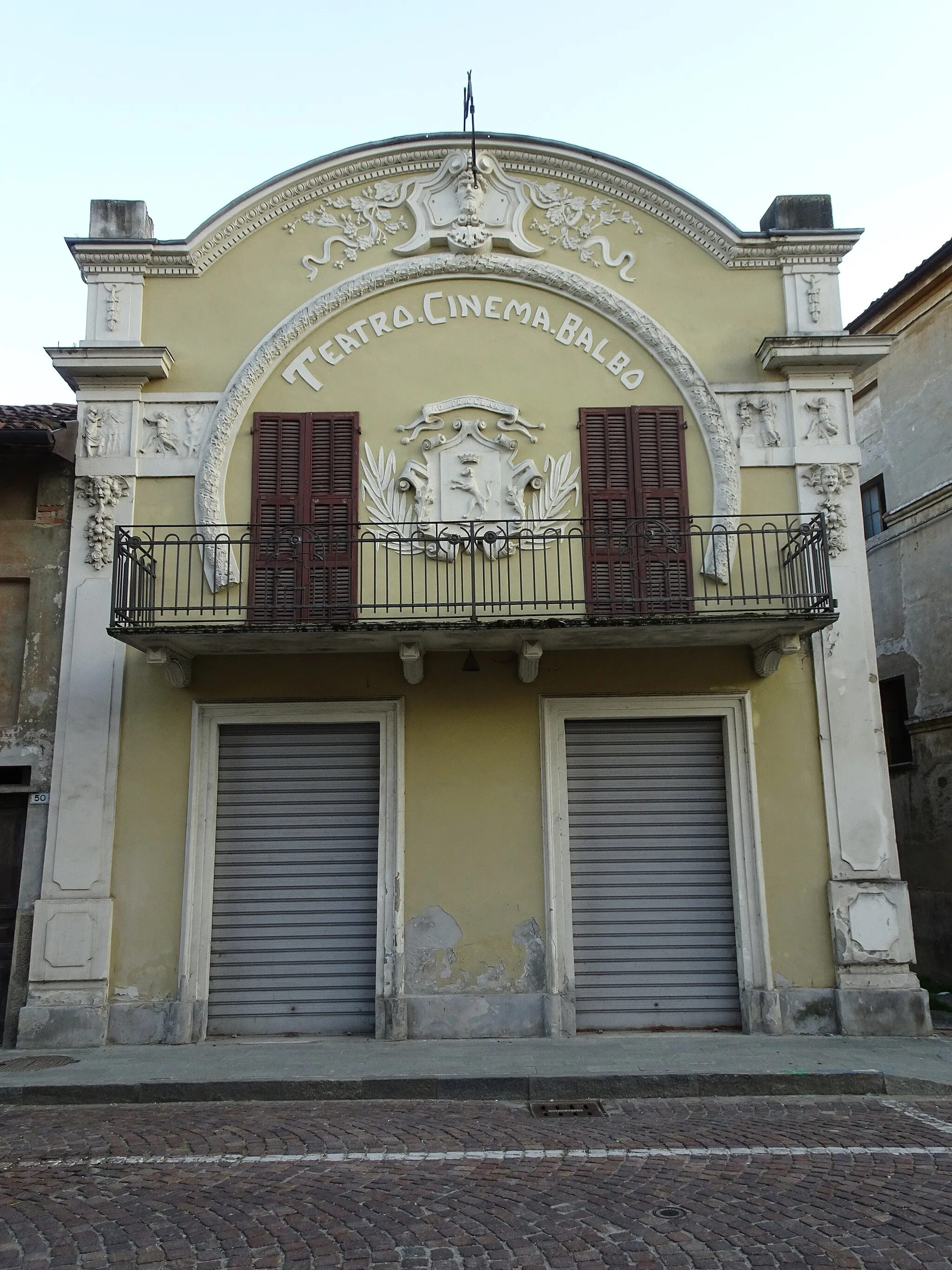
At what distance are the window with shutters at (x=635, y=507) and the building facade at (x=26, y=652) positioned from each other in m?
5.65

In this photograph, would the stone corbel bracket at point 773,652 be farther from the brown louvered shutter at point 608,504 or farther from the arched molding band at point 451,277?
the brown louvered shutter at point 608,504

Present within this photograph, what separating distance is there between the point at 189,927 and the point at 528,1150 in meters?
4.76

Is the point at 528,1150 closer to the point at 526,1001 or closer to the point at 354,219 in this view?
the point at 526,1001

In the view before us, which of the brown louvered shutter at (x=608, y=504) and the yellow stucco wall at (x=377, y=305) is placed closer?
the brown louvered shutter at (x=608, y=504)

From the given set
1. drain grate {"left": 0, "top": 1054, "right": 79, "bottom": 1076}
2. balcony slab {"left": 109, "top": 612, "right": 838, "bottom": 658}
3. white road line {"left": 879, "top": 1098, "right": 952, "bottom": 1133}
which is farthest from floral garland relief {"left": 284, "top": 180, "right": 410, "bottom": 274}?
white road line {"left": 879, "top": 1098, "right": 952, "bottom": 1133}

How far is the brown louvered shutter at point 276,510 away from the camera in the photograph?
36.0 feet

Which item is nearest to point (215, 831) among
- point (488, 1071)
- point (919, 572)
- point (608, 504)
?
point (488, 1071)

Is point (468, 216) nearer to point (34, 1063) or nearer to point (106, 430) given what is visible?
point (106, 430)

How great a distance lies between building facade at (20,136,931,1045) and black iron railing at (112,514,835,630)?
4cm

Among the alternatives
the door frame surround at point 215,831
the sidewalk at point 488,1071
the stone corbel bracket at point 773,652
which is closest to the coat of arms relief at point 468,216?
the stone corbel bracket at point 773,652

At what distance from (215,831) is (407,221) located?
23.5ft

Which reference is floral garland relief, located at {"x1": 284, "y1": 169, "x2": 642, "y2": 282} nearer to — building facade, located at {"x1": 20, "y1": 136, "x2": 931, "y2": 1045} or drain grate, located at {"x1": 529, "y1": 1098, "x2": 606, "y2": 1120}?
building facade, located at {"x1": 20, "y1": 136, "x2": 931, "y2": 1045}

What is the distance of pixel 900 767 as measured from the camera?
15.3 m

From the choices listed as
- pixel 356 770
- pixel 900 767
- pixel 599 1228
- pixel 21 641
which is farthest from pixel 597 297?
pixel 599 1228
